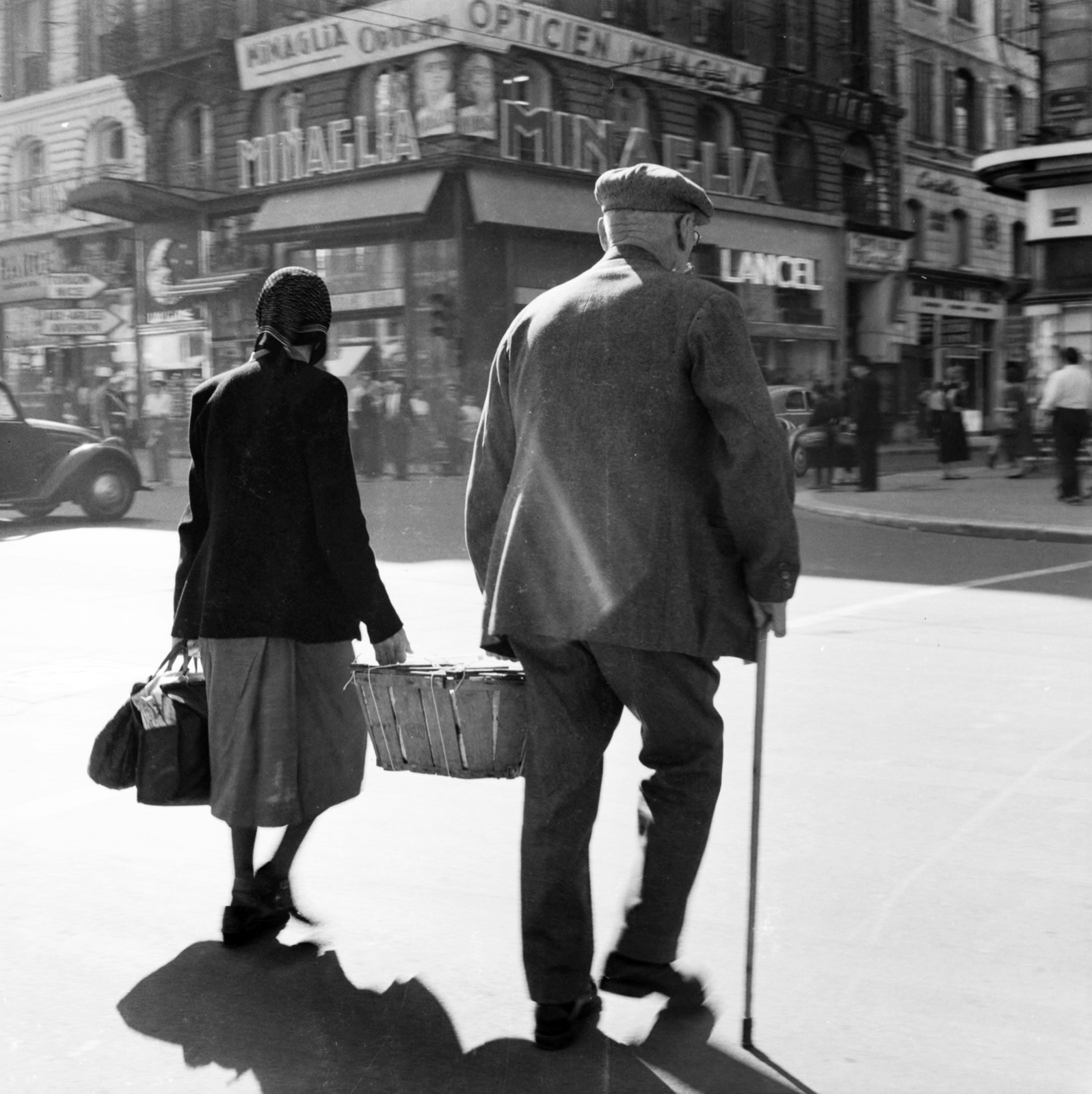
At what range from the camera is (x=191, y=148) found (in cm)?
2894

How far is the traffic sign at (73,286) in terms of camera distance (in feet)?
97.8

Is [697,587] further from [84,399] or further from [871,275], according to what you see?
[871,275]

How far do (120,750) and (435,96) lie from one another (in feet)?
73.3

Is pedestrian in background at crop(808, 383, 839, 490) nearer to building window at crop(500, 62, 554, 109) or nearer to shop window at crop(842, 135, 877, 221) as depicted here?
building window at crop(500, 62, 554, 109)

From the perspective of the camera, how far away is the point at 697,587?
2.91 m

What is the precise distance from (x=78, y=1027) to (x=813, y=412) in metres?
19.7

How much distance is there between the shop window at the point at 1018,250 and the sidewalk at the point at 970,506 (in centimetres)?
1145

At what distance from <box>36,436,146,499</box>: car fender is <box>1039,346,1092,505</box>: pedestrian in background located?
383 inches

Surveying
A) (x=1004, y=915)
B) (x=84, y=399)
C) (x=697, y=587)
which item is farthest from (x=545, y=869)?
(x=84, y=399)

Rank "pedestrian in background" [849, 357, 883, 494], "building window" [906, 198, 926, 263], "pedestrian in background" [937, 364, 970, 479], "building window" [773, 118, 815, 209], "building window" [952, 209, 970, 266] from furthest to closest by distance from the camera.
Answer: "building window" [952, 209, 970, 266]
"building window" [906, 198, 926, 263]
"building window" [773, 118, 815, 209]
"pedestrian in background" [937, 364, 970, 479]
"pedestrian in background" [849, 357, 883, 494]

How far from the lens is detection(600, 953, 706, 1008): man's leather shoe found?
310 cm

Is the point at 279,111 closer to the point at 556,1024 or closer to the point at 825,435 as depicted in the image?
the point at 825,435

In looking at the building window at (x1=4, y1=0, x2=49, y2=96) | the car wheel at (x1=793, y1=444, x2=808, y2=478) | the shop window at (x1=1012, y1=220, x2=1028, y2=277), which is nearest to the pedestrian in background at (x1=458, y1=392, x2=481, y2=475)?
the car wheel at (x1=793, y1=444, x2=808, y2=478)

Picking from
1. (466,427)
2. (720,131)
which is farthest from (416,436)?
(720,131)
